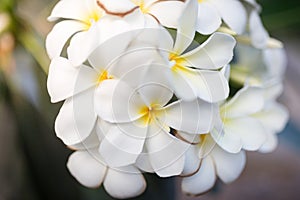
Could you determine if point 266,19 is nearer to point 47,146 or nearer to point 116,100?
point 47,146

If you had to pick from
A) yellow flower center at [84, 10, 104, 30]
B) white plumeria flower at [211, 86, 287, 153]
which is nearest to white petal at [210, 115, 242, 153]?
white plumeria flower at [211, 86, 287, 153]

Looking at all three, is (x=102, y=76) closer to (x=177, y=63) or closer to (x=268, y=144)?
(x=177, y=63)

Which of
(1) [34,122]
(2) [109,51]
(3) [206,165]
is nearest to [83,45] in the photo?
(2) [109,51]

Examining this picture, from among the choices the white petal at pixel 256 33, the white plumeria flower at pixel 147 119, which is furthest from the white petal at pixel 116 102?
the white petal at pixel 256 33

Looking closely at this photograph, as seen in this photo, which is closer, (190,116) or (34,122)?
(190,116)

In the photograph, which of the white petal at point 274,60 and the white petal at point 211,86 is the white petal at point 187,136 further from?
the white petal at point 274,60

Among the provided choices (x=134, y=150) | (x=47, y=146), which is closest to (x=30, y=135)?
(x=47, y=146)
